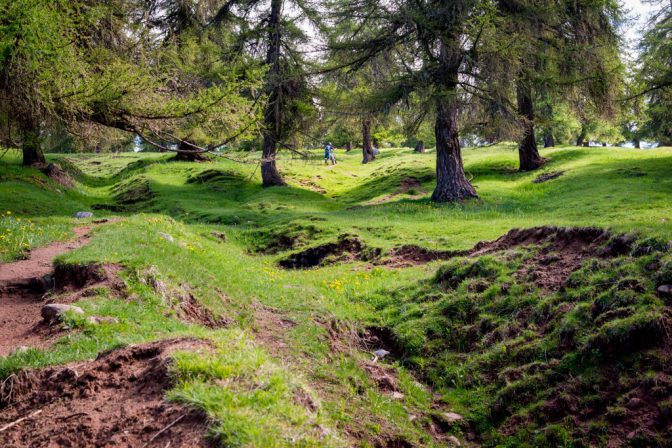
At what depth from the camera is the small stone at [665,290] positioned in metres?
6.92

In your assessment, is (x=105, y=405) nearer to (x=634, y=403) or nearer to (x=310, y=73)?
(x=634, y=403)

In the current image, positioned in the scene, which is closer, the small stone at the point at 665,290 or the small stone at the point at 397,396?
the small stone at the point at 665,290

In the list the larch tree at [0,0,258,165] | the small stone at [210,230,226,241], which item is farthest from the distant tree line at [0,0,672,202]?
the small stone at [210,230,226,241]

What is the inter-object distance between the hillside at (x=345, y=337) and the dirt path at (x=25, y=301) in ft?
0.14

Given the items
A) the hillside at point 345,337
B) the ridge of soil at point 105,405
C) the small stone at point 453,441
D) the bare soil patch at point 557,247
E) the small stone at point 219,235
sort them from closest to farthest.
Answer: the ridge of soil at point 105,405 → the hillside at point 345,337 → the small stone at point 453,441 → the bare soil patch at point 557,247 → the small stone at point 219,235

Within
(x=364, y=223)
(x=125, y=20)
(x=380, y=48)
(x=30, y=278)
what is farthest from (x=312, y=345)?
(x=380, y=48)

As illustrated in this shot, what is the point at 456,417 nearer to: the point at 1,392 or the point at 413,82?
the point at 1,392

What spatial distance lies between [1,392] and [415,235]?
1219 centimetres

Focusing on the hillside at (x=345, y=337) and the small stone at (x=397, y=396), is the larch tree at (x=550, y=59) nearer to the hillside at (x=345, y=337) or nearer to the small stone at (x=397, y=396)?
the hillside at (x=345, y=337)

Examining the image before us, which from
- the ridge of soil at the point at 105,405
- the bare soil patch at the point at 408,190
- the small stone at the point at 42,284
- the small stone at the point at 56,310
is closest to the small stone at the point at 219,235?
the small stone at the point at 42,284

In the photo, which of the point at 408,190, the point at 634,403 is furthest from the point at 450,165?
the point at 634,403

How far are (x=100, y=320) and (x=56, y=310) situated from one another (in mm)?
678

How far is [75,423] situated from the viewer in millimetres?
4137

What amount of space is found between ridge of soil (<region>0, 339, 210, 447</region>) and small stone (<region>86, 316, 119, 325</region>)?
4.48 feet
